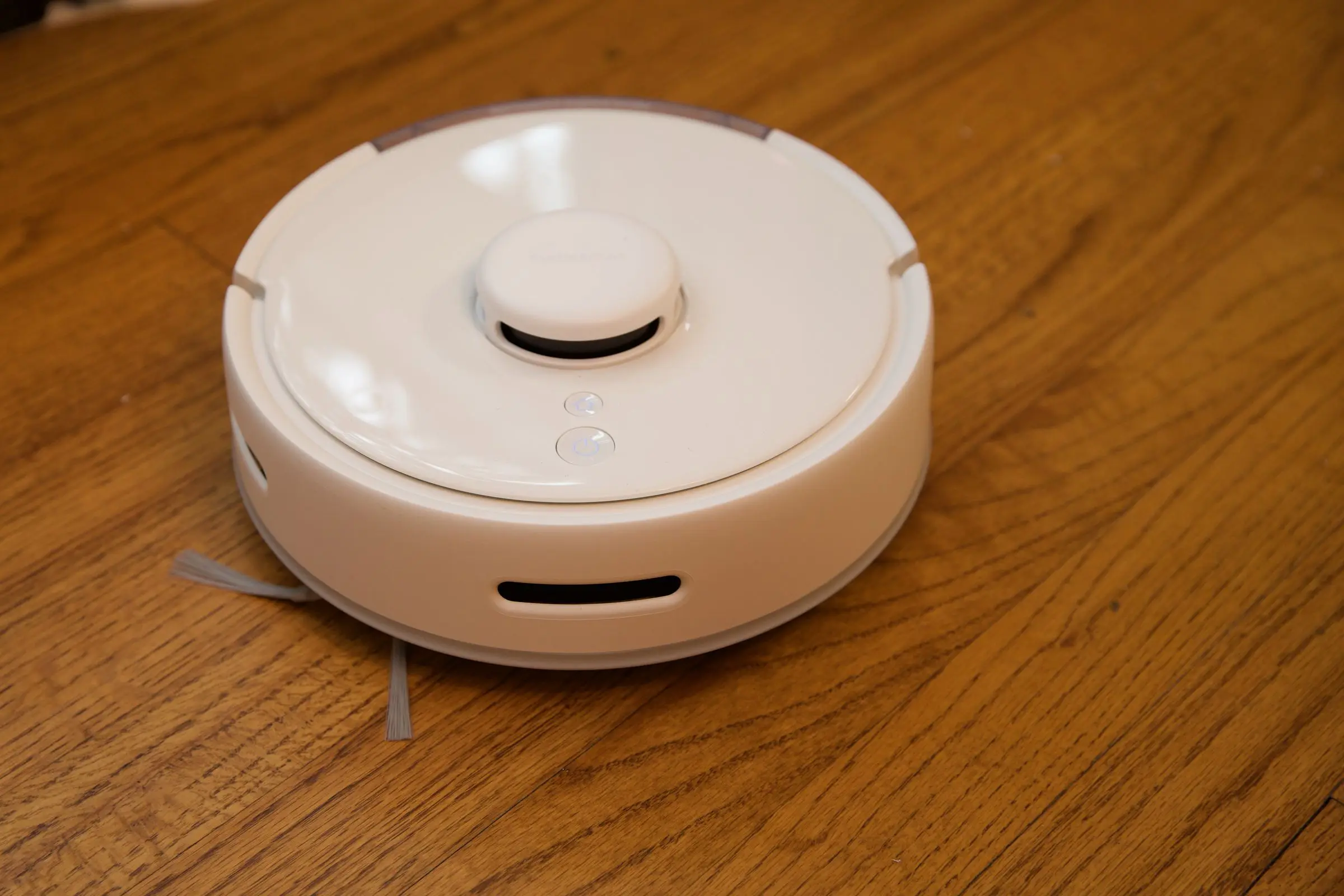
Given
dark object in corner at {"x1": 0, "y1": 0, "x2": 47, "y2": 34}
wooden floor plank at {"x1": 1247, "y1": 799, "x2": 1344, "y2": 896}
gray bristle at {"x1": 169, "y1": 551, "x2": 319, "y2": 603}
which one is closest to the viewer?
wooden floor plank at {"x1": 1247, "y1": 799, "x2": 1344, "y2": 896}

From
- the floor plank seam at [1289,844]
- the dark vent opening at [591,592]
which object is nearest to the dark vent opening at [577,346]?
the dark vent opening at [591,592]

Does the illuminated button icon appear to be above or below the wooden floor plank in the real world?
above

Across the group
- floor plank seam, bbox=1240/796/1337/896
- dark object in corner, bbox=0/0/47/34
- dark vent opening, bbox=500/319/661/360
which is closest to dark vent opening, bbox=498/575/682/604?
dark vent opening, bbox=500/319/661/360

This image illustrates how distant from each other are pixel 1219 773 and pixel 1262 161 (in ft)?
2.25

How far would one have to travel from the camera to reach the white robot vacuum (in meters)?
0.70

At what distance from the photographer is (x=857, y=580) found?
852 millimetres

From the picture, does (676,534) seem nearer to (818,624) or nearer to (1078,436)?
(818,624)

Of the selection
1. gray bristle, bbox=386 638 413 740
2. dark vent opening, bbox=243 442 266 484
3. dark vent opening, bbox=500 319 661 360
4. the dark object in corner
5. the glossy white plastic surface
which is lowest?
gray bristle, bbox=386 638 413 740

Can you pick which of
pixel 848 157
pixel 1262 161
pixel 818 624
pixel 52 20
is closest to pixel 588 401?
pixel 818 624

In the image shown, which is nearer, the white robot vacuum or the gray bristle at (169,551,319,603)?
the white robot vacuum

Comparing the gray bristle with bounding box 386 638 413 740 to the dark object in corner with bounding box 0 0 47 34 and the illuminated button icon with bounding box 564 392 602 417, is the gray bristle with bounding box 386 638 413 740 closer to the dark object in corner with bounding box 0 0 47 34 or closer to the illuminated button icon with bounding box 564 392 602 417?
the illuminated button icon with bounding box 564 392 602 417

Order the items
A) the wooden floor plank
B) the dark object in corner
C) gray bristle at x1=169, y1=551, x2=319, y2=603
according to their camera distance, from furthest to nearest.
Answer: the dark object in corner, gray bristle at x1=169, y1=551, x2=319, y2=603, the wooden floor plank

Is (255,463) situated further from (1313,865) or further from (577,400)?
(1313,865)

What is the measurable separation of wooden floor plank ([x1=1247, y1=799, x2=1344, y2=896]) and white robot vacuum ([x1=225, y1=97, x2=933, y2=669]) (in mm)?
282
